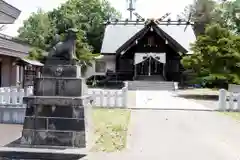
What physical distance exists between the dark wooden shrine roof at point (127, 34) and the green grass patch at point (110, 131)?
27867mm

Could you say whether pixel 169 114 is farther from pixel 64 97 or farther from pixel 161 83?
pixel 161 83

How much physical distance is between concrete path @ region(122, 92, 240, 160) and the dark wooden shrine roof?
1104 inches

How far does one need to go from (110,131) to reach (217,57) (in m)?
14.8

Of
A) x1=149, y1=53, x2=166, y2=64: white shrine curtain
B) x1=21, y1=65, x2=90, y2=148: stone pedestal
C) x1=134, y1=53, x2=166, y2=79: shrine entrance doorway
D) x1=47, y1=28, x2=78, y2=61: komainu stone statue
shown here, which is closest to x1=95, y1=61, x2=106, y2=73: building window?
x1=134, y1=53, x2=166, y2=79: shrine entrance doorway

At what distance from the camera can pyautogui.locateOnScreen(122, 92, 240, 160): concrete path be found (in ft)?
22.8

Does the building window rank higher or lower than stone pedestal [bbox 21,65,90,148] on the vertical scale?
higher

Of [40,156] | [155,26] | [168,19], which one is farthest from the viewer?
[168,19]

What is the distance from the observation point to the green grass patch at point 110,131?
24.6 ft

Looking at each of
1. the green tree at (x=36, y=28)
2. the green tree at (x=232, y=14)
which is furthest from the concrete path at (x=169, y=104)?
the green tree at (x=36, y=28)

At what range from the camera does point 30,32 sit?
182 feet

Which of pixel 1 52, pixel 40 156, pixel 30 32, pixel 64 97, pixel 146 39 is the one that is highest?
pixel 30 32

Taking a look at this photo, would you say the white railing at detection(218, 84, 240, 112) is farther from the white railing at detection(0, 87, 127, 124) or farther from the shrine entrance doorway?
the shrine entrance doorway

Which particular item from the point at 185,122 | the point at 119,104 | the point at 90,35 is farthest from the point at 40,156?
the point at 90,35

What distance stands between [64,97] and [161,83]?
86.3 feet
